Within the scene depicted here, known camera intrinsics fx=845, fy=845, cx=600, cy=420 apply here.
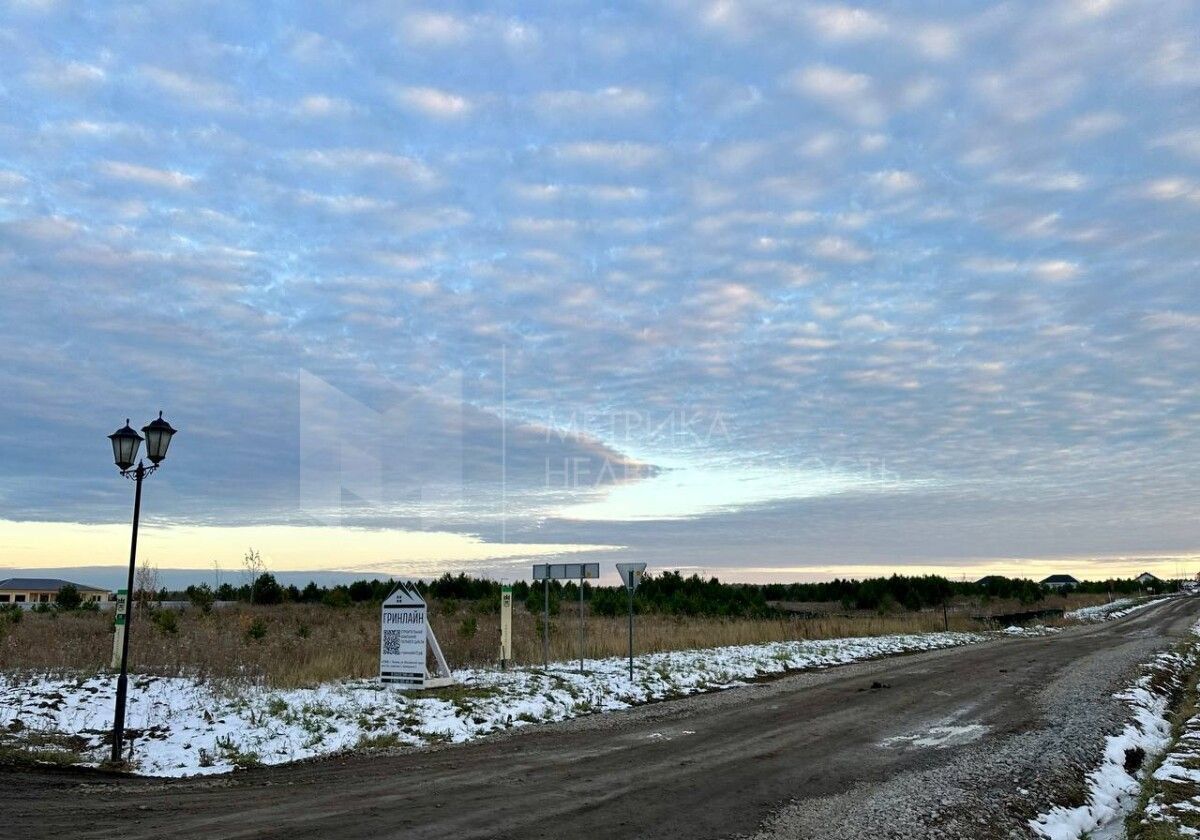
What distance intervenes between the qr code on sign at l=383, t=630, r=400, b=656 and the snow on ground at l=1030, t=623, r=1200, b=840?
13.3 m

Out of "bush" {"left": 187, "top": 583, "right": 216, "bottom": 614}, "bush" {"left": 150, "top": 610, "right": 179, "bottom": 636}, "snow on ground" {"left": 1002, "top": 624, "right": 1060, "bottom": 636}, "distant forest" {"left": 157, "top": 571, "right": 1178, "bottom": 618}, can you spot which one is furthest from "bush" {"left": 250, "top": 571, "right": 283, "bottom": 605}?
"snow on ground" {"left": 1002, "top": 624, "right": 1060, "bottom": 636}

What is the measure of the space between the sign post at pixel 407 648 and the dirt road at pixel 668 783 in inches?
158

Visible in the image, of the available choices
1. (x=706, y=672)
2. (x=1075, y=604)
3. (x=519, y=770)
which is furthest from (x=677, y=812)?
(x=1075, y=604)

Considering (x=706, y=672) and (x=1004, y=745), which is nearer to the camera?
(x=1004, y=745)

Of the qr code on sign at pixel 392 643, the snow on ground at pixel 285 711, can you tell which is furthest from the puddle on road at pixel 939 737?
the qr code on sign at pixel 392 643

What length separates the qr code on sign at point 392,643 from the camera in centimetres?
1914

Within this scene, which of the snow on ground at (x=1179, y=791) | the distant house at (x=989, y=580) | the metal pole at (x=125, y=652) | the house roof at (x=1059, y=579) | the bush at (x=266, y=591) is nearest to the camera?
the snow on ground at (x=1179, y=791)

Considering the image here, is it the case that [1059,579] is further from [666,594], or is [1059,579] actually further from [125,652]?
[125,652]

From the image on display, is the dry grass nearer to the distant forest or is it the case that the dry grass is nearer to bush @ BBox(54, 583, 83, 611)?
the distant forest

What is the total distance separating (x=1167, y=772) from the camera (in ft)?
40.8

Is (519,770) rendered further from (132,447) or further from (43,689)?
(43,689)

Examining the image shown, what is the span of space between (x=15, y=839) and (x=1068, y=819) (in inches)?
474

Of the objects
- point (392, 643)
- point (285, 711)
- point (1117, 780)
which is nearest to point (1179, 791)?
point (1117, 780)

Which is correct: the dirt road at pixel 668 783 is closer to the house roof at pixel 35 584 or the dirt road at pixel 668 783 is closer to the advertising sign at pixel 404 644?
the advertising sign at pixel 404 644
